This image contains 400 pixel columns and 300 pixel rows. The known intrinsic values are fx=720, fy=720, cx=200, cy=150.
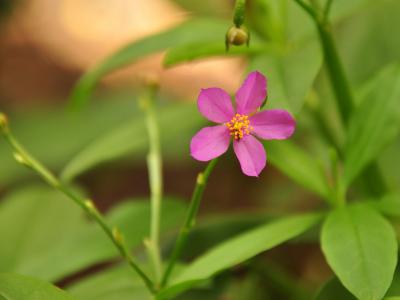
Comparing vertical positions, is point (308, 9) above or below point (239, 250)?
above

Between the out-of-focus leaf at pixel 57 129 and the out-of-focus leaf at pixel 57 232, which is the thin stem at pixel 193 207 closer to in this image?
the out-of-focus leaf at pixel 57 232

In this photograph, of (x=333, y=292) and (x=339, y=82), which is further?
(x=339, y=82)

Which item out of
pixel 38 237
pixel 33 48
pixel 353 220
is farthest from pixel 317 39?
pixel 33 48

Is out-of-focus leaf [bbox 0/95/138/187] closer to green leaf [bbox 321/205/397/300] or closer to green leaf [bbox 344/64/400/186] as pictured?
green leaf [bbox 344/64/400/186]

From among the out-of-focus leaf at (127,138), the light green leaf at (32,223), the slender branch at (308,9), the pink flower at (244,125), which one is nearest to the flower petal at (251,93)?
the pink flower at (244,125)

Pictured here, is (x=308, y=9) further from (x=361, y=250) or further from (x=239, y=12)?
(x=361, y=250)

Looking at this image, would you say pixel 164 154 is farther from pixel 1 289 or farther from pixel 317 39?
pixel 1 289

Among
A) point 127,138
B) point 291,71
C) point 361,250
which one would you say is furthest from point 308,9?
point 127,138
